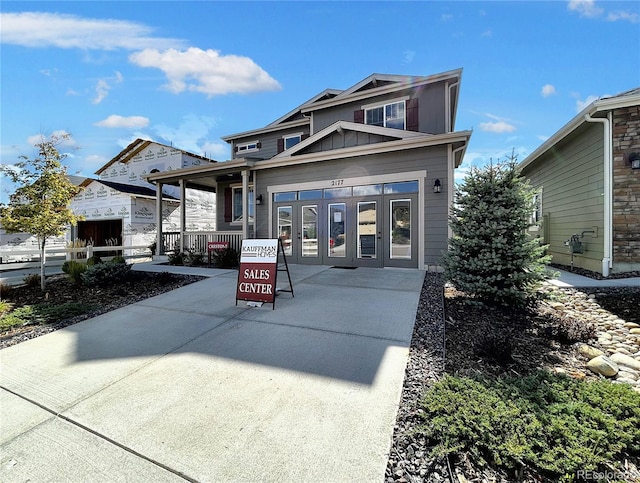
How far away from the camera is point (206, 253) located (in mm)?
10844

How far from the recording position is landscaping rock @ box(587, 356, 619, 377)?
9.22ft

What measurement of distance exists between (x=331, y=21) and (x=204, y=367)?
995cm

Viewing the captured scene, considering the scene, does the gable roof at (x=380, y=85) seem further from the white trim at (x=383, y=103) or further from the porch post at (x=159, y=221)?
the porch post at (x=159, y=221)

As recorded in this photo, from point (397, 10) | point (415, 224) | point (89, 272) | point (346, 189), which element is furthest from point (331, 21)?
point (89, 272)

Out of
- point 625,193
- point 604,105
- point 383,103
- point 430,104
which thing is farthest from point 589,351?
point 383,103

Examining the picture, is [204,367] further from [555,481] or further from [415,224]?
[415,224]

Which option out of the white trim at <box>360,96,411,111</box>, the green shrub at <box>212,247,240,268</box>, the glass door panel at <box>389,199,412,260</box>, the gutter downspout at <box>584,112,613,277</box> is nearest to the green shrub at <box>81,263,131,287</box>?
the green shrub at <box>212,247,240,268</box>

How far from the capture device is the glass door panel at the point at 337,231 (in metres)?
9.14

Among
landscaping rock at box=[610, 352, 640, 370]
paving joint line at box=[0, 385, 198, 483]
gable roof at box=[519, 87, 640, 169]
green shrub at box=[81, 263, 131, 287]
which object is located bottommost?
paving joint line at box=[0, 385, 198, 483]

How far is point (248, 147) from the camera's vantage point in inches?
577

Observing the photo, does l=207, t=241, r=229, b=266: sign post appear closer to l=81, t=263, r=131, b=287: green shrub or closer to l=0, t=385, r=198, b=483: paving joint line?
l=81, t=263, r=131, b=287: green shrub

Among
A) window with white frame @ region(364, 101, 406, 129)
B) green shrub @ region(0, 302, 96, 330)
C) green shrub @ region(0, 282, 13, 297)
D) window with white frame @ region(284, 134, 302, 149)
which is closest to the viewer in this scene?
green shrub @ region(0, 302, 96, 330)

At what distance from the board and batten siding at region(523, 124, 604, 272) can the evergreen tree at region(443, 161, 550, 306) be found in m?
4.69

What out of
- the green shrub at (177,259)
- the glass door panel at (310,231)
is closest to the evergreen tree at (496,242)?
the glass door panel at (310,231)
